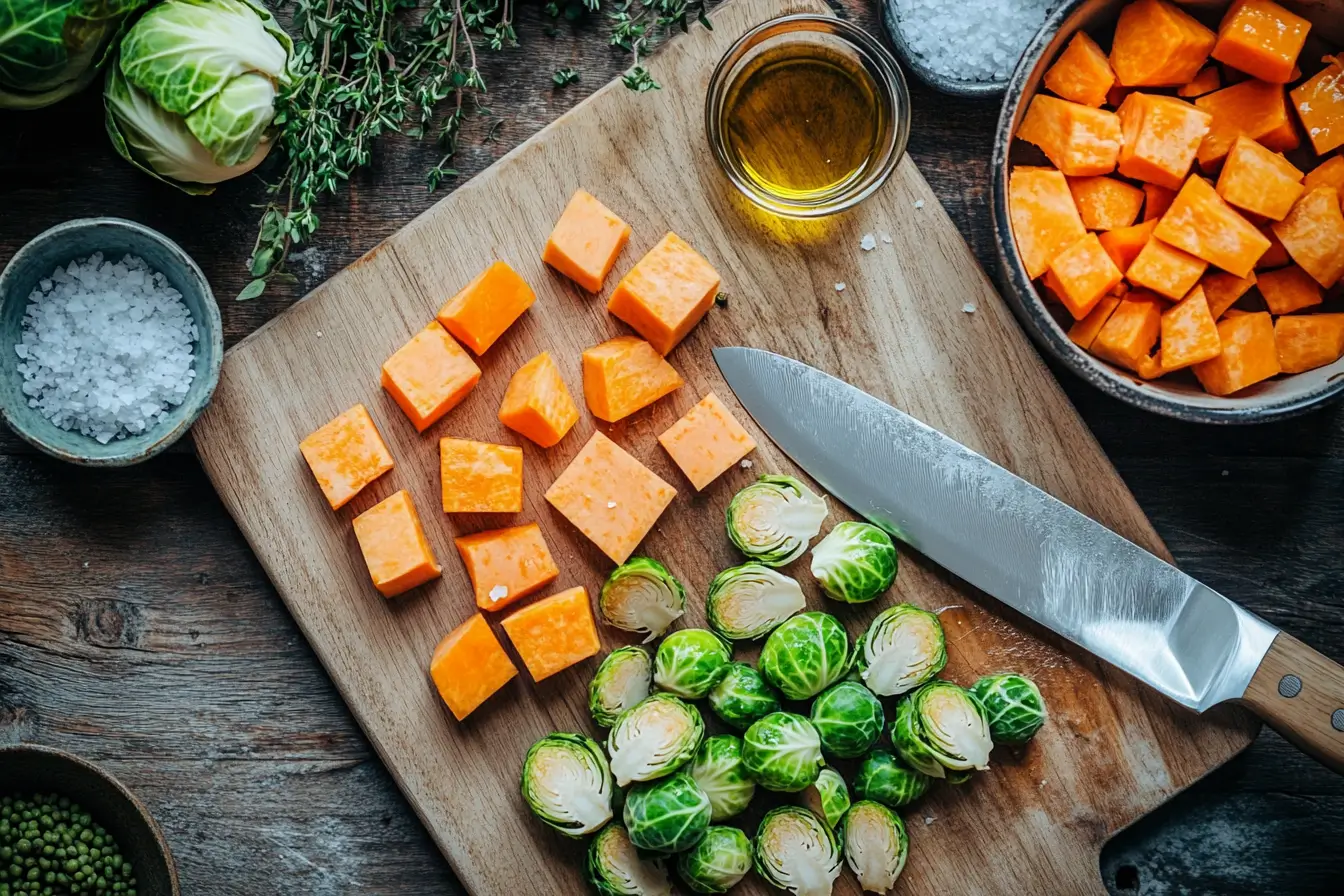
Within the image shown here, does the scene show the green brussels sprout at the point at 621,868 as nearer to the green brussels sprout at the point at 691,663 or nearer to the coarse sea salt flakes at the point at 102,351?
the green brussels sprout at the point at 691,663

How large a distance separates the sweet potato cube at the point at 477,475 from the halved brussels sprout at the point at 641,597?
44cm

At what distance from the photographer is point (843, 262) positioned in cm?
316

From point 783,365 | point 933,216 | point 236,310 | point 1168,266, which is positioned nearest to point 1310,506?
point 1168,266

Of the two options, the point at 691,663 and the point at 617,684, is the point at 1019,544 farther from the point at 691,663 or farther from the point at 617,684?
the point at 617,684

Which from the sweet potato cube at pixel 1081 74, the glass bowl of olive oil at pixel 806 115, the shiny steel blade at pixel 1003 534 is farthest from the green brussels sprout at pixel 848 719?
the sweet potato cube at pixel 1081 74

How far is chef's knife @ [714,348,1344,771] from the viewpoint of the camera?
9.75 ft

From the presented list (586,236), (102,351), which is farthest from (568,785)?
(102,351)

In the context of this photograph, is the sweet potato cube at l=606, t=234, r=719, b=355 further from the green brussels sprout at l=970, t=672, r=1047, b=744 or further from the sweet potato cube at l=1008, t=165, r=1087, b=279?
the green brussels sprout at l=970, t=672, r=1047, b=744

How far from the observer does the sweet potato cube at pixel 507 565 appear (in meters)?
3.05

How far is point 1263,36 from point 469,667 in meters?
3.09

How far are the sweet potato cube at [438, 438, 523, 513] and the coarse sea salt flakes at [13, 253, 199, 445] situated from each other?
848 millimetres

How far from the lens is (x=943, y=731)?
2.95 m

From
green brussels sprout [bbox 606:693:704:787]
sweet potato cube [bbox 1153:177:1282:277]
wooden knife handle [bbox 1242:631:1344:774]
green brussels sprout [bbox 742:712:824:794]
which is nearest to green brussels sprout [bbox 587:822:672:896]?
green brussels sprout [bbox 606:693:704:787]

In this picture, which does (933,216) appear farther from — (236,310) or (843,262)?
(236,310)
